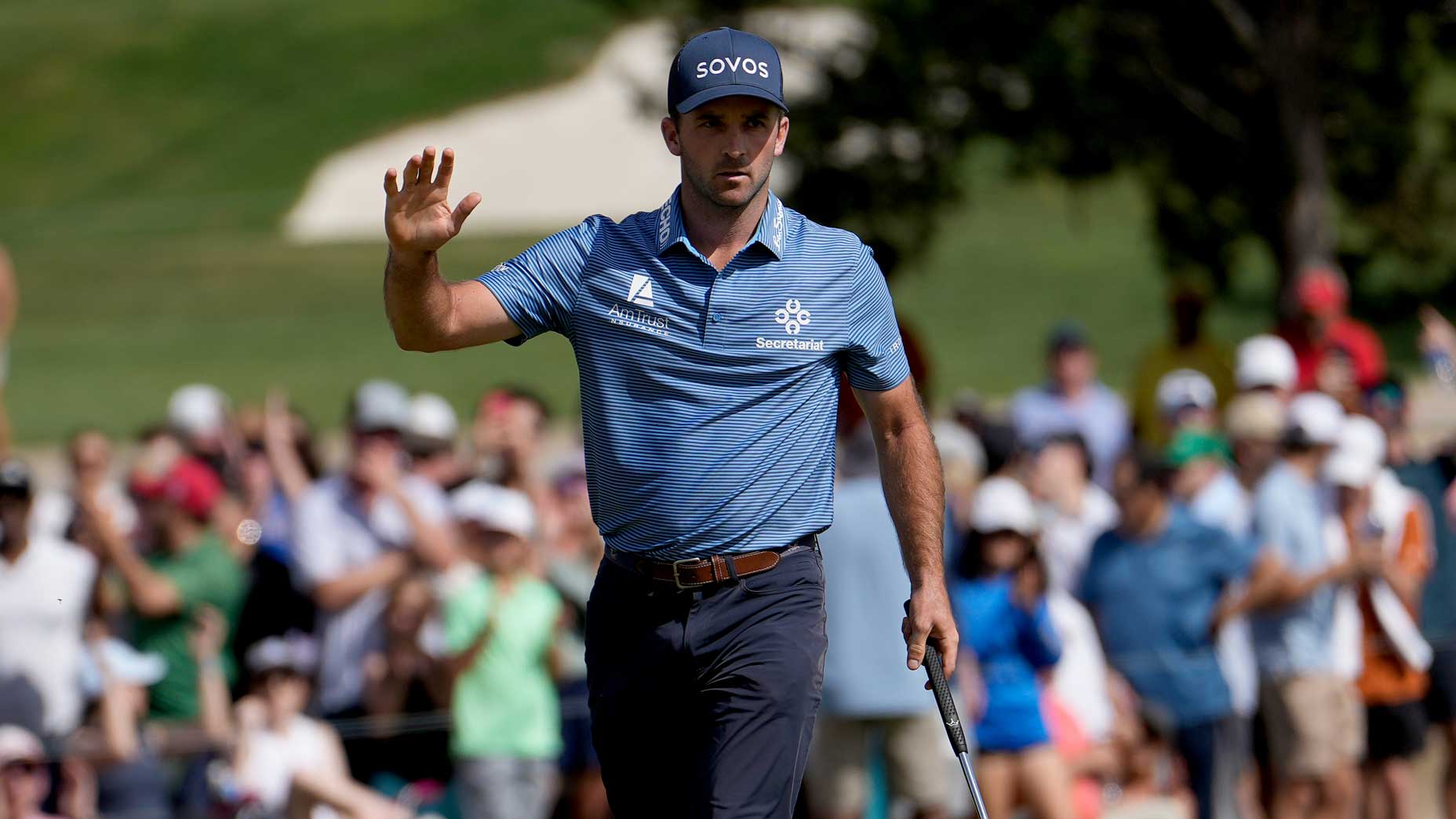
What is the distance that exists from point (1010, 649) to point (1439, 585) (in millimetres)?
2861

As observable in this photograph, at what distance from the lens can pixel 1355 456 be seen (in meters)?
9.58

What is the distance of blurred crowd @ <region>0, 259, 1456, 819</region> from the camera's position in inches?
330

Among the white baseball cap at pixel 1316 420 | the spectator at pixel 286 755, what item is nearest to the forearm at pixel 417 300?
the spectator at pixel 286 755

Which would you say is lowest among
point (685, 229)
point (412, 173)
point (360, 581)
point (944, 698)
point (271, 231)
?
point (944, 698)

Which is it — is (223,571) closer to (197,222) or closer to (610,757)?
(610,757)

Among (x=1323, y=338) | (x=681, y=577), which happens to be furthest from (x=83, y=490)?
(x=1323, y=338)

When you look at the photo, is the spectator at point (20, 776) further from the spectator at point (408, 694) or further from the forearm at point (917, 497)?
the forearm at point (917, 497)

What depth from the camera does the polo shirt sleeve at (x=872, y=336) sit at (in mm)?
5109

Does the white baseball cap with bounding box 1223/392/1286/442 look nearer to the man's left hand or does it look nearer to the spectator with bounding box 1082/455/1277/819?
the spectator with bounding box 1082/455/1277/819

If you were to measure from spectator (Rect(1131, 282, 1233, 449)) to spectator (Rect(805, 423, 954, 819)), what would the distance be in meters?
4.36

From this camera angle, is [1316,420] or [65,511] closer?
[1316,420]

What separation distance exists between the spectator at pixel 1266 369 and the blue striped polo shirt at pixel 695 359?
19.0 feet

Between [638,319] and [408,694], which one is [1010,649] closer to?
[408,694]

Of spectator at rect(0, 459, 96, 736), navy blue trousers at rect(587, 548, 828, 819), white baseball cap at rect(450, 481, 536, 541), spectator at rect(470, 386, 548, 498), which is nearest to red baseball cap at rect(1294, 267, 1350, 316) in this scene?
spectator at rect(470, 386, 548, 498)
